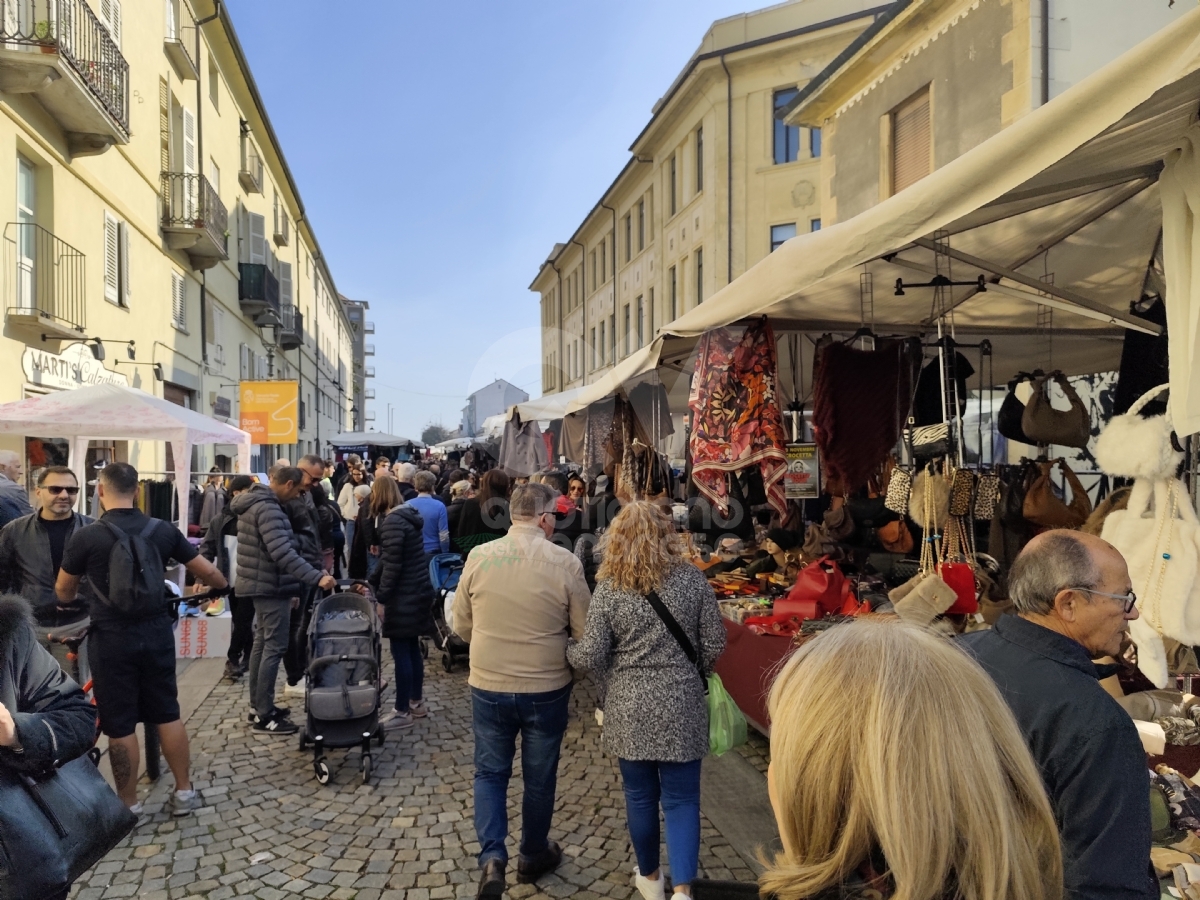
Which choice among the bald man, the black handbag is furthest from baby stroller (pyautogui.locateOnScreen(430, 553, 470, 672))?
the black handbag

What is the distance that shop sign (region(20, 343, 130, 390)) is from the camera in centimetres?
935

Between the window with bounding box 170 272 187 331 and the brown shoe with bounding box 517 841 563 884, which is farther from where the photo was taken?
the window with bounding box 170 272 187 331

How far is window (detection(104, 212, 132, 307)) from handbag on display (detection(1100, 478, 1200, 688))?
524 inches

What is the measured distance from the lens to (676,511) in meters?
7.82

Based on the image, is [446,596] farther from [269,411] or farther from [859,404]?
[269,411]

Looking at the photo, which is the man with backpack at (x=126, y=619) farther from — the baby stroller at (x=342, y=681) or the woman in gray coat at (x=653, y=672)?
A: the woman in gray coat at (x=653, y=672)

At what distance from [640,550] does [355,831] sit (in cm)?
243

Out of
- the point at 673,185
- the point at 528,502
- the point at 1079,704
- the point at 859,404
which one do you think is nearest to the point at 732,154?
the point at 673,185

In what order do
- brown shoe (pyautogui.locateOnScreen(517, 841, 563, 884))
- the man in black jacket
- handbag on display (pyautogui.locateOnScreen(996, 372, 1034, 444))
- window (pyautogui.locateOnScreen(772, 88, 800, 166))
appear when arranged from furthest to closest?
window (pyautogui.locateOnScreen(772, 88, 800, 166)) < the man in black jacket < handbag on display (pyautogui.locateOnScreen(996, 372, 1034, 444)) < brown shoe (pyautogui.locateOnScreen(517, 841, 563, 884))

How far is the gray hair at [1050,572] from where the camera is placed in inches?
72.4

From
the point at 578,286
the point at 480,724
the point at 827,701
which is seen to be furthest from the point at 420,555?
the point at 578,286

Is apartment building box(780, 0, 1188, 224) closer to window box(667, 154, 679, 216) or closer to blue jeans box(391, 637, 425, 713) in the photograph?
blue jeans box(391, 637, 425, 713)

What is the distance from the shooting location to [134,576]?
4.01m

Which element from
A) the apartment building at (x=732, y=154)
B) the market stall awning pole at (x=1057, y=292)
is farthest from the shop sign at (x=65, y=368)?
the apartment building at (x=732, y=154)
